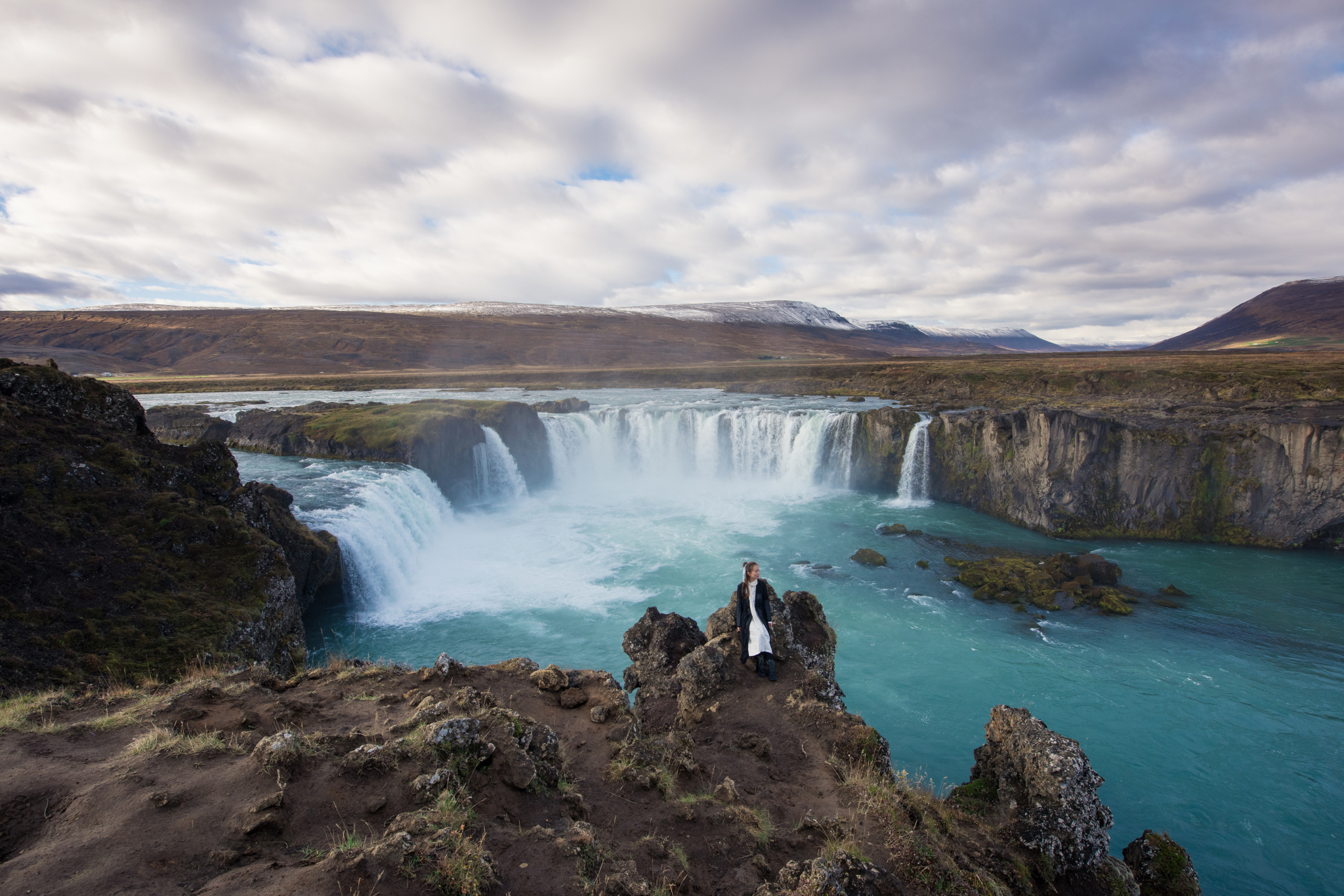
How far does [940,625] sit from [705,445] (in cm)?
2480

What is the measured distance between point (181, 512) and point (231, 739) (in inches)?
379

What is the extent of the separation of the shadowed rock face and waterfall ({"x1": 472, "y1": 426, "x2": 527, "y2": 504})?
1265 inches

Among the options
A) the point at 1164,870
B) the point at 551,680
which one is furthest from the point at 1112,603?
the point at 551,680

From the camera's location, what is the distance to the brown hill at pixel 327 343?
116250mm

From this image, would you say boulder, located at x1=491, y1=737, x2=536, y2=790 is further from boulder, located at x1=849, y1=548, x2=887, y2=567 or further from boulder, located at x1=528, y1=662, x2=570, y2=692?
boulder, located at x1=849, y1=548, x2=887, y2=567

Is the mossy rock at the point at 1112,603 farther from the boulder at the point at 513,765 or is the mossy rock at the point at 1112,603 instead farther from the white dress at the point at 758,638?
the boulder at the point at 513,765

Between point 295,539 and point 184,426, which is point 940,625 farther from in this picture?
point 184,426

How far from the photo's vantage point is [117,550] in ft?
37.5

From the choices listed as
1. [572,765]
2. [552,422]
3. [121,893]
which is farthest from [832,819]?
[552,422]

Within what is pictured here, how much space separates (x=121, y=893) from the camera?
3662mm

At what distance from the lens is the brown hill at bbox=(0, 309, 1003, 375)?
11625 centimetres

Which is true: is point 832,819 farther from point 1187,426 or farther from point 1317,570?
point 1187,426

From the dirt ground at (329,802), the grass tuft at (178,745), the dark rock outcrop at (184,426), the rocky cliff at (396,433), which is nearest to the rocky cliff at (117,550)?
the dirt ground at (329,802)

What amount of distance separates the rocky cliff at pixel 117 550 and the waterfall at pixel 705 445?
27075 mm
